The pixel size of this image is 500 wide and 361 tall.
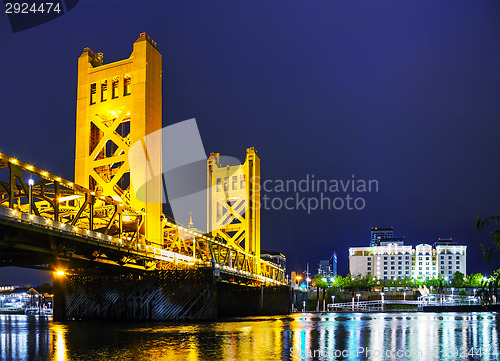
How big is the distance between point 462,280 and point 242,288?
11067cm

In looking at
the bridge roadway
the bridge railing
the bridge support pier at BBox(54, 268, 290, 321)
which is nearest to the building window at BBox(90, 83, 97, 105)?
the bridge railing

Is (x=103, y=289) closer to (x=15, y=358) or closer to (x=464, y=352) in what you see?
(x=15, y=358)

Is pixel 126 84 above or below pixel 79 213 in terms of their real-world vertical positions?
above

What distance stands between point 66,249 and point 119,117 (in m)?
18.0

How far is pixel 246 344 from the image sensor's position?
89.9ft

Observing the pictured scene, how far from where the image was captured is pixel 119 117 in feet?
168

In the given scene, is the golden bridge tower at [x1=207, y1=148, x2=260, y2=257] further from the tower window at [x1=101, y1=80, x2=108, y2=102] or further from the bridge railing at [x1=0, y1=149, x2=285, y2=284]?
the tower window at [x1=101, y1=80, x2=108, y2=102]

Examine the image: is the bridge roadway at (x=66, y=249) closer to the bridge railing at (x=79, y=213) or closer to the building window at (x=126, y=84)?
the bridge railing at (x=79, y=213)

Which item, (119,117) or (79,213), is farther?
(119,117)

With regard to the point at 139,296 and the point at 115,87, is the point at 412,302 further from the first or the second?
the point at 115,87

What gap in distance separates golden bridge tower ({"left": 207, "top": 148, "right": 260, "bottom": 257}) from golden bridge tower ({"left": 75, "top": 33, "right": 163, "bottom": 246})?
29295 millimetres

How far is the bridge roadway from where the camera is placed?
97.2 ft

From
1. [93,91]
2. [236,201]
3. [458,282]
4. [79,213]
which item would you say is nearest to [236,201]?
[236,201]

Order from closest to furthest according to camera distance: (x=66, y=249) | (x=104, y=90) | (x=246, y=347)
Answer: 1. (x=246, y=347)
2. (x=66, y=249)
3. (x=104, y=90)
